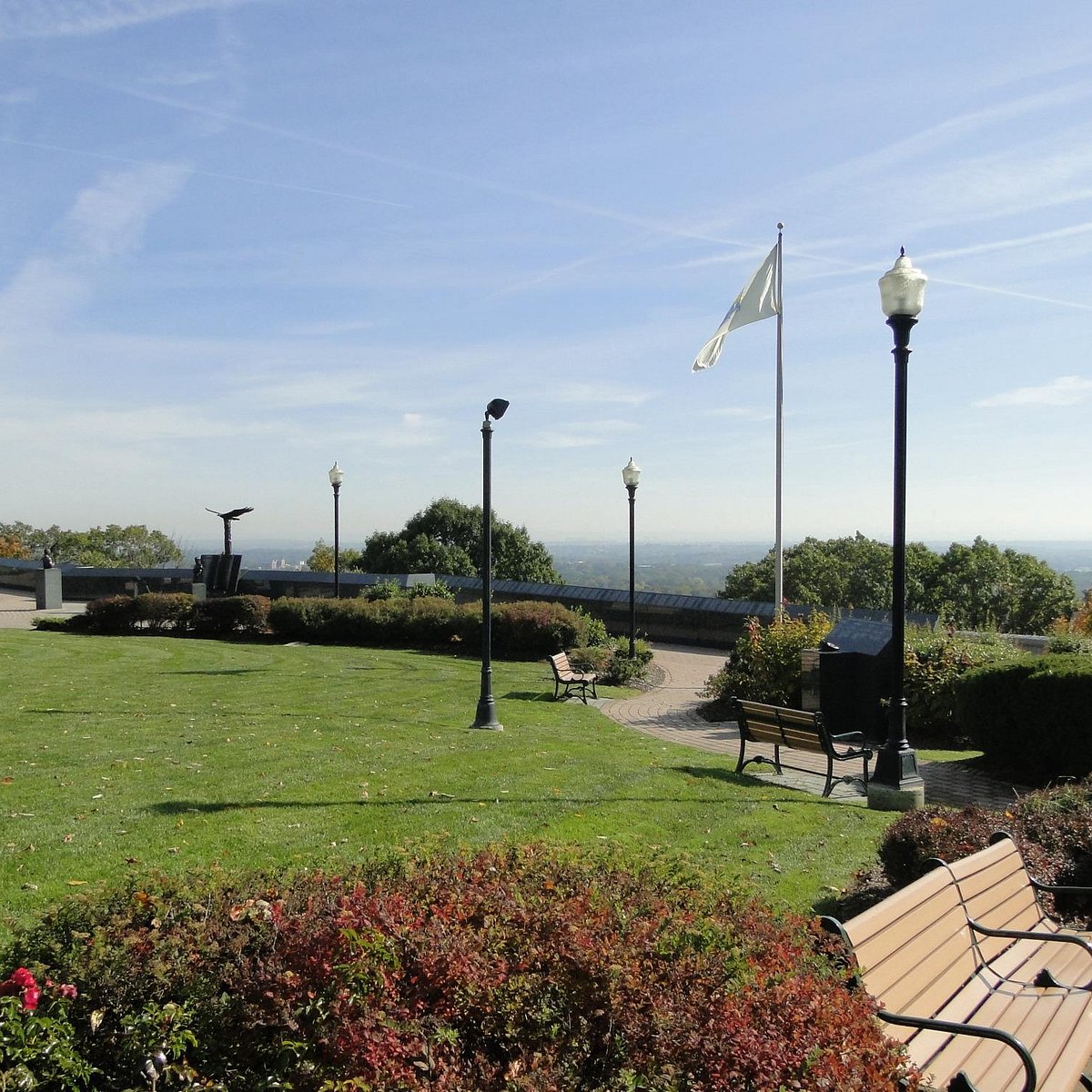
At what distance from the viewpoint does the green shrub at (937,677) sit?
41.7 feet

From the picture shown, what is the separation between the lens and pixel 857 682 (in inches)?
504

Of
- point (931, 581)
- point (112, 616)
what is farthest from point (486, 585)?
point (931, 581)

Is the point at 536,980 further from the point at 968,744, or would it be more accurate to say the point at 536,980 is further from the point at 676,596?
the point at 676,596

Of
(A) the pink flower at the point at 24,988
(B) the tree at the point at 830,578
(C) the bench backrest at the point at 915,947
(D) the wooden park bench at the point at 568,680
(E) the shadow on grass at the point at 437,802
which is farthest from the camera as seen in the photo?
(B) the tree at the point at 830,578

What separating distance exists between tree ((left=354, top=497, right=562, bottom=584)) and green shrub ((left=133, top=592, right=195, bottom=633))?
3116 cm

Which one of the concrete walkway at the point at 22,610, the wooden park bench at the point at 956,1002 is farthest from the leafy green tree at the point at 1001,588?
the wooden park bench at the point at 956,1002

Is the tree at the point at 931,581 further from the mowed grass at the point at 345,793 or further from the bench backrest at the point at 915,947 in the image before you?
the bench backrest at the point at 915,947

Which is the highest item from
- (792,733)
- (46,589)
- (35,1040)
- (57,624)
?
(46,589)

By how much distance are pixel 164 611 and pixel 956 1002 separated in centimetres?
2375

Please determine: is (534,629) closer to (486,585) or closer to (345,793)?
(486,585)

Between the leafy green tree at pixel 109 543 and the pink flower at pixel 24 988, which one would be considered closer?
the pink flower at pixel 24 988

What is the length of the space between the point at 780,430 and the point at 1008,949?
1530 cm

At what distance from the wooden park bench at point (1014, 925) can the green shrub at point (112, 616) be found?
2346 cm

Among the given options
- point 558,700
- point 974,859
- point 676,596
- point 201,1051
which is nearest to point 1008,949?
point 974,859
